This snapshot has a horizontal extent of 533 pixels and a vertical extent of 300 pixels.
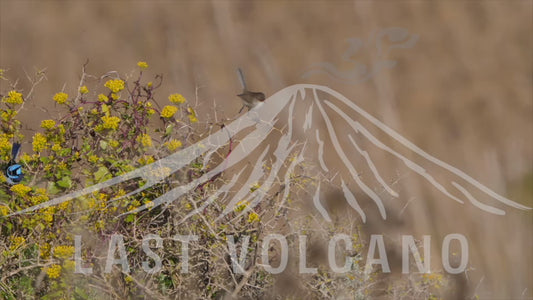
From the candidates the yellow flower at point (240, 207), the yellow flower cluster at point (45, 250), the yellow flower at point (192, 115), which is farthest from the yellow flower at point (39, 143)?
the yellow flower at point (240, 207)

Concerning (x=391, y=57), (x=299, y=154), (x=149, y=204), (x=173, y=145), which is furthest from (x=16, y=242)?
(x=391, y=57)

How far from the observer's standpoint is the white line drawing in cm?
150

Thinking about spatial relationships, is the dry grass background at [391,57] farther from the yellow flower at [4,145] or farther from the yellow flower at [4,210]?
the yellow flower at [4,210]

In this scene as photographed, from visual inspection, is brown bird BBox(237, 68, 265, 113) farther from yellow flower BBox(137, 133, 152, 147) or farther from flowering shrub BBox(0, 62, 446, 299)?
yellow flower BBox(137, 133, 152, 147)

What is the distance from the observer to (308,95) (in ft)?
6.09

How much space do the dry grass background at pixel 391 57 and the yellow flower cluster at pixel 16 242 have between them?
45cm

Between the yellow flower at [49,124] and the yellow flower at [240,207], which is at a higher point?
the yellow flower at [49,124]

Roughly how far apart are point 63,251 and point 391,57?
102cm

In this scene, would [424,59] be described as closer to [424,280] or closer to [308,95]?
[308,95]

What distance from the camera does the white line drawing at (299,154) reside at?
4.91ft

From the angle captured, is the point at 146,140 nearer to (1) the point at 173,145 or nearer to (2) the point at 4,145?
(1) the point at 173,145

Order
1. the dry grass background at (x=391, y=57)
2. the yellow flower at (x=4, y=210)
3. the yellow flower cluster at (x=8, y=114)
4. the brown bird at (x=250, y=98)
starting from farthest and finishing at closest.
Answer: the dry grass background at (x=391, y=57) → the brown bird at (x=250, y=98) → the yellow flower cluster at (x=8, y=114) → the yellow flower at (x=4, y=210)

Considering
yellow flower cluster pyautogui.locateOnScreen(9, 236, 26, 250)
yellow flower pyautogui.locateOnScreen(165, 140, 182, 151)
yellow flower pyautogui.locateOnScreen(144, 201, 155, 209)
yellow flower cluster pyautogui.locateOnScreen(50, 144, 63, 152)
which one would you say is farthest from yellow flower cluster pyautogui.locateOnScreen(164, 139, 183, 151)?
yellow flower cluster pyautogui.locateOnScreen(9, 236, 26, 250)

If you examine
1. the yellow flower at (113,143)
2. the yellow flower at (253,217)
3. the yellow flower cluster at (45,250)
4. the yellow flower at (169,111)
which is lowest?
the yellow flower cluster at (45,250)
